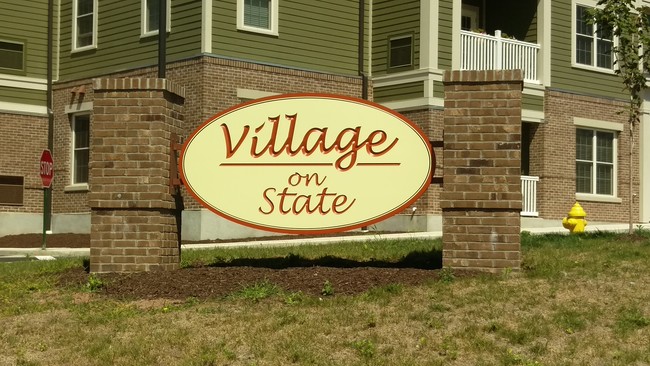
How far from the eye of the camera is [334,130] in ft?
43.2

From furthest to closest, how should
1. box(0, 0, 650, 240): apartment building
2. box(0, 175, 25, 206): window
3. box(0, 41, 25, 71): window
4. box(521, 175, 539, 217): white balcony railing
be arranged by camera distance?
box(0, 41, 25, 71): window → box(0, 175, 25, 206): window → box(521, 175, 539, 217): white balcony railing → box(0, 0, 650, 240): apartment building

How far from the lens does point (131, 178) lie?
13.3 metres

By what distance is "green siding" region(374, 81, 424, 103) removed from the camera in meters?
26.9

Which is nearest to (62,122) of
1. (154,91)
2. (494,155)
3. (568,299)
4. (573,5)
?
(573,5)

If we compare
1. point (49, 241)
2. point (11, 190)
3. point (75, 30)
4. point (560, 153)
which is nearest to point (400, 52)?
point (560, 153)

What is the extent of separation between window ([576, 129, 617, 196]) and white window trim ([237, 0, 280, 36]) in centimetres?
987

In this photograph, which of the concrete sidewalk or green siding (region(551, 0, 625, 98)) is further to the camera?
green siding (region(551, 0, 625, 98))

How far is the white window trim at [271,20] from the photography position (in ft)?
84.4

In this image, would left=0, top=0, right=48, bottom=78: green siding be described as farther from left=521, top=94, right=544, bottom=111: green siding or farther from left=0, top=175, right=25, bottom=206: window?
left=521, top=94, right=544, bottom=111: green siding

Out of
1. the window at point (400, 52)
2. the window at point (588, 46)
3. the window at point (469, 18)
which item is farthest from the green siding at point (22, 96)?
the window at point (588, 46)

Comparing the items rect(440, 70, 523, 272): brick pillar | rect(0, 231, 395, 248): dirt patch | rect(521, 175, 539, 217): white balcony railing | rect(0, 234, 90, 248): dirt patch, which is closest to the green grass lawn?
rect(440, 70, 523, 272): brick pillar

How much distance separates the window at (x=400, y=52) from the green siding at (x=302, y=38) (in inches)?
40.5

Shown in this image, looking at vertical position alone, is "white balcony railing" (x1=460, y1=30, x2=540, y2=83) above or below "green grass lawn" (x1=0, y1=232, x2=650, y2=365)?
above

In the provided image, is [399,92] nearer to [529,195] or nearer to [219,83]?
[529,195]
